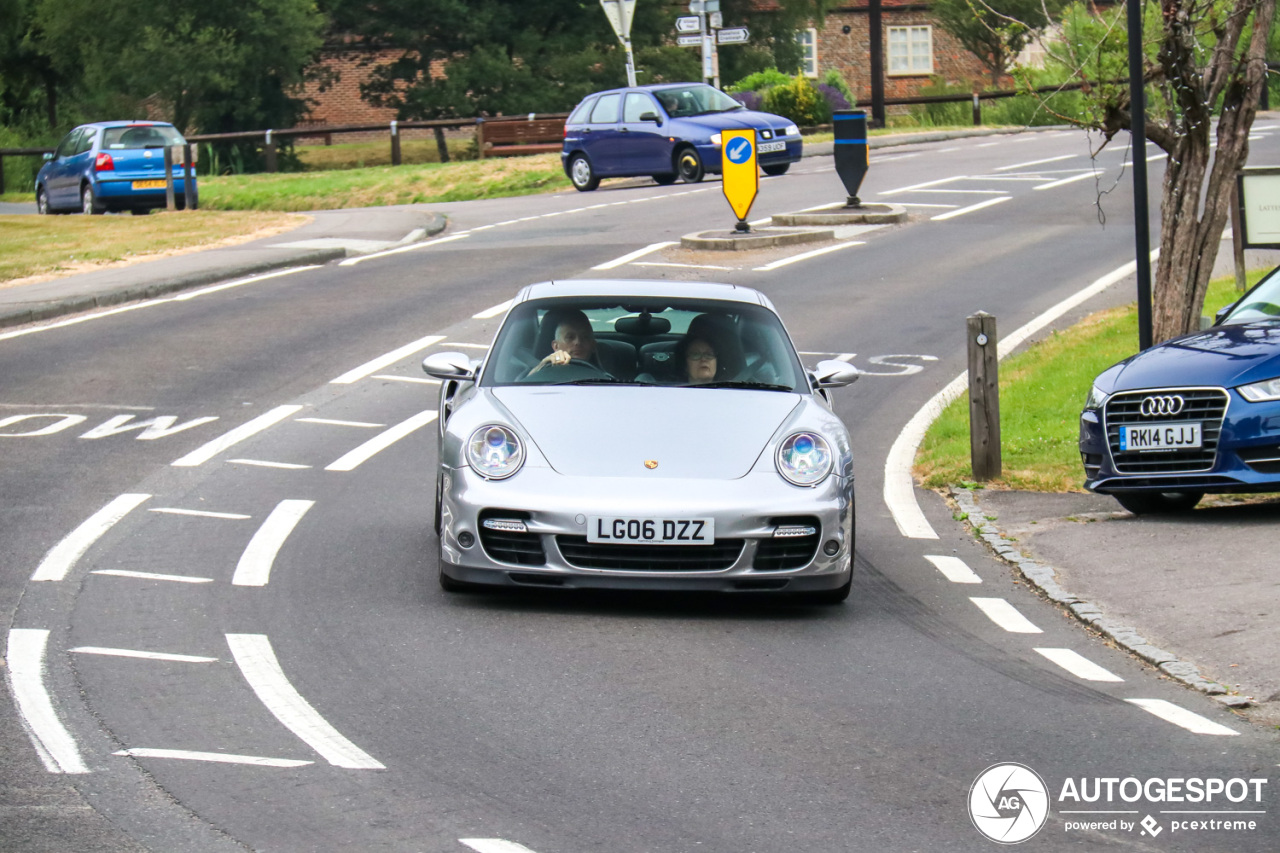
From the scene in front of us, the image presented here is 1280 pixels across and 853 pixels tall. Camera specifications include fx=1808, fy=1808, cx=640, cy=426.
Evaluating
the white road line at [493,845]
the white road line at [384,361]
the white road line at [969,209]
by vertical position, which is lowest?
the white road line at [493,845]

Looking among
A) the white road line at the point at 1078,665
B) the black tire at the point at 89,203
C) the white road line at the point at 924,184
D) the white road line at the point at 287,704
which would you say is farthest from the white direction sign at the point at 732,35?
the white road line at the point at 287,704

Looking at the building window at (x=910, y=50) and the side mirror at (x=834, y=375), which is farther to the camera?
the building window at (x=910, y=50)

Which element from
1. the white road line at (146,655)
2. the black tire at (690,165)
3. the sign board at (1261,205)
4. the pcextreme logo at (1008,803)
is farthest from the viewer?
the black tire at (690,165)

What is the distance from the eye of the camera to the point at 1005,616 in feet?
26.8

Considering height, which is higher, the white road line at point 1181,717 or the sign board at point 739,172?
the sign board at point 739,172

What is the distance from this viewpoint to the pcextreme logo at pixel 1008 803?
5.14 m

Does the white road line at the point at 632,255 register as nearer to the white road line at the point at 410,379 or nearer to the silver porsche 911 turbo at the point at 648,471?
the white road line at the point at 410,379

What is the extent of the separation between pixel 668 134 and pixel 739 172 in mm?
10014

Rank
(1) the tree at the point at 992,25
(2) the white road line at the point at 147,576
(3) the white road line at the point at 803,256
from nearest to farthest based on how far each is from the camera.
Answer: (2) the white road line at the point at 147,576
(3) the white road line at the point at 803,256
(1) the tree at the point at 992,25

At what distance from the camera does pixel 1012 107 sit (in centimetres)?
4991

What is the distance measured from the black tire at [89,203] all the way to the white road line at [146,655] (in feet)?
90.5

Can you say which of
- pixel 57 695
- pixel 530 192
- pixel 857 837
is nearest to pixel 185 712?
pixel 57 695

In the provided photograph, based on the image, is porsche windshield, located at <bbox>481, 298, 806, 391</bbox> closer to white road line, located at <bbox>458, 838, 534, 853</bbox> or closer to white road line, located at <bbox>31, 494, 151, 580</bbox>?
white road line, located at <bbox>31, 494, 151, 580</bbox>

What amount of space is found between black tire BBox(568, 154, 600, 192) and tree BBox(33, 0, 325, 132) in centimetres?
1966
